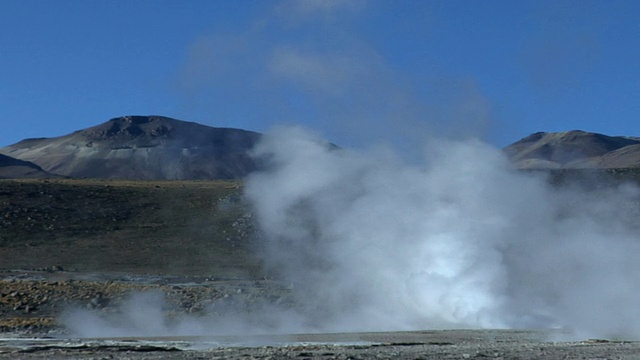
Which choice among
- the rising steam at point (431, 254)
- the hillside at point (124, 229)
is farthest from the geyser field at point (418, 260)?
the hillside at point (124, 229)

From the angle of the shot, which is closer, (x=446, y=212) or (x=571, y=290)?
Answer: (x=571, y=290)

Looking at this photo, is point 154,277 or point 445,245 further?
point 154,277

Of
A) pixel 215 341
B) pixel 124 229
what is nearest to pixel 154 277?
pixel 124 229

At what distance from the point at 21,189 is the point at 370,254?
5126cm

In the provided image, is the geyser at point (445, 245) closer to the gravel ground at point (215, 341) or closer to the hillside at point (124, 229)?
the gravel ground at point (215, 341)

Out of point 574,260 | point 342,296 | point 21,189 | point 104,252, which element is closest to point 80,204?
point 21,189

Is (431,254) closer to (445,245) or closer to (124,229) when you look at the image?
(445,245)

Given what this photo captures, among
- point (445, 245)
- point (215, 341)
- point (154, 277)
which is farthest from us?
point (154, 277)

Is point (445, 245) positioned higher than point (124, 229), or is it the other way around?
point (124, 229)

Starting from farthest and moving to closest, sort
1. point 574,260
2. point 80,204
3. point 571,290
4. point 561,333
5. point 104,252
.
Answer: point 80,204, point 104,252, point 574,260, point 571,290, point 561,333

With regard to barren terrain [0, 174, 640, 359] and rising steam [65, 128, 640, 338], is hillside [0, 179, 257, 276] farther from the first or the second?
rising steam [65, 128, 640, 338]

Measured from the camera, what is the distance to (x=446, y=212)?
40.3 meters

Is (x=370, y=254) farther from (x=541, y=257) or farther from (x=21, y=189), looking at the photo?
(x=21, y=189)

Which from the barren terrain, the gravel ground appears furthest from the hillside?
the gravel ground
